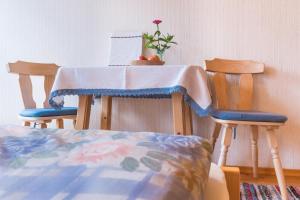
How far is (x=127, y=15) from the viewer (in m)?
2.25

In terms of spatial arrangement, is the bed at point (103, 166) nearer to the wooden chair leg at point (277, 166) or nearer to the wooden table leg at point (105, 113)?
the wooden chair leg at point (277, 166)

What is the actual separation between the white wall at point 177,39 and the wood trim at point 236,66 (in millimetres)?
90

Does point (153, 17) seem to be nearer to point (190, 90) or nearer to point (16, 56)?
point (190, 90)

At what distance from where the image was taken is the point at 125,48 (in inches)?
87.4

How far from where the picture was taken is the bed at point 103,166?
37 cm

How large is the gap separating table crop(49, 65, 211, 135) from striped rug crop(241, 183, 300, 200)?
0.49m

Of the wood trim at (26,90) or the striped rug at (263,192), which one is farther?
the wood trim at (26,90)

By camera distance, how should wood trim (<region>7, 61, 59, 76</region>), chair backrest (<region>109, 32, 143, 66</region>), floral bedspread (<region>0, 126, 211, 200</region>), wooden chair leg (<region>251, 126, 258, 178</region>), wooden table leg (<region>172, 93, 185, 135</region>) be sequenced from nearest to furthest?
floral bedspread (<region>0, 126, 211, 200</region>), wooden table leg (<region>172, 93, 185, 135</region>), wooden chair leg (<region>251, 126, 258, 178</region>), wood trim (<region>7, 61, 59, 76</region>), chair backrest (<region>109, 32, 143, 66</region>)

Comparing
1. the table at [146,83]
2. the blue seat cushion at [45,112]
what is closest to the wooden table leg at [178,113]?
the table at [146,83]

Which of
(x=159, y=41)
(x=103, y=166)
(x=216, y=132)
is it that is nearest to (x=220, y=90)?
(x=216, y=132)

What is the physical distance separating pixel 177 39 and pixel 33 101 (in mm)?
1114

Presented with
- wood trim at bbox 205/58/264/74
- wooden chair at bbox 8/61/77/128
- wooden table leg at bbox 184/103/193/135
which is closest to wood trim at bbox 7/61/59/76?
wooden chair at bbox 8/61/77/128

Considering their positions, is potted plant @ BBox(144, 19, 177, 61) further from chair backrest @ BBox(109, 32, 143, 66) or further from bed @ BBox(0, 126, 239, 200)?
bed @ BBox(0, 126, 239, 200)

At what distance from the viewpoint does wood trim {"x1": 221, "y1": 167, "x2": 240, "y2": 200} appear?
2.61 ft
